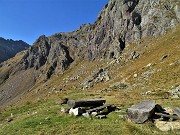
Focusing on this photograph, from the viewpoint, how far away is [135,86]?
223ft

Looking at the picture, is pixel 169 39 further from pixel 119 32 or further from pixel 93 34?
pixel 93 34

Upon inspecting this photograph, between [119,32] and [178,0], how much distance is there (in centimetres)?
3857

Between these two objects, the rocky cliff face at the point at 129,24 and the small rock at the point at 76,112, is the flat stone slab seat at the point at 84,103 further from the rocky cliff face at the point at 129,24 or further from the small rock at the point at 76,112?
the rocky cliff face at the point at 129,24

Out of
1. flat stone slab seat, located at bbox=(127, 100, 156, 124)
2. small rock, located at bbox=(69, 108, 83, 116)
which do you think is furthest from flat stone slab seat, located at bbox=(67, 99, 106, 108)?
flat stone slab seat, located at bbox=(127, 100, 156, 124)

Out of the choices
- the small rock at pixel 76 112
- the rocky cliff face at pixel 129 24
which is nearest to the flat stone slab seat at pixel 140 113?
the small rock at pixel 76 112

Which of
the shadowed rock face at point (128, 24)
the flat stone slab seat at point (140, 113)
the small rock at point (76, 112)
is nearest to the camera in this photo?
the flat stone slab seat at point (140, 113)

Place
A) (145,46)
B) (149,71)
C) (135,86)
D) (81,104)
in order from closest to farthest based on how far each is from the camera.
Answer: (81,104) → (135,86) → (149,71) → (145,46)

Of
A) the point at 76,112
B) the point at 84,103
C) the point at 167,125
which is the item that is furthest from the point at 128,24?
the point at 167,125

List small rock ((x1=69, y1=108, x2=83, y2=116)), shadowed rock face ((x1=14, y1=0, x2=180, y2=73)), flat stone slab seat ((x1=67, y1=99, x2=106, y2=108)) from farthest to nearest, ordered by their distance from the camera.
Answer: shadowed rock face ((x1=14, y1=0, x2=180, y2=73)), flat stone slab seat ((x1=67, y1=99, x2=106, y2=108)), small rock ((x1=69, y1=108, x2=83, y2=116))

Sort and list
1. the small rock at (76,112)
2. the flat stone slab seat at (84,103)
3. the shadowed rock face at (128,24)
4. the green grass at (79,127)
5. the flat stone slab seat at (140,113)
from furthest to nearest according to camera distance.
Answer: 1. the shadowed rock face at (128,24)
2. the flat stone slab seat at (84,103)
3. the small rock at (76,112)
4. the flat stone slab seat at (140,113)
5. the green grass at (79,127)

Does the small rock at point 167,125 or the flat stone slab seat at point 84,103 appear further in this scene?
the flat stone slab seat at point 84,103

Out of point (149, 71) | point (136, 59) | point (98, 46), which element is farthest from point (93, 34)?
point (149, 71)

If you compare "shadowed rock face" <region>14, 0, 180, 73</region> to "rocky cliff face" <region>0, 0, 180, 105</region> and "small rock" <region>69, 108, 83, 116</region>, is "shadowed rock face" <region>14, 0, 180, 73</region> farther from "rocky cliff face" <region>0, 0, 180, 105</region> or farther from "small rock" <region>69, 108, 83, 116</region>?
"small rock" <region>69, 108, 83, 116</region>

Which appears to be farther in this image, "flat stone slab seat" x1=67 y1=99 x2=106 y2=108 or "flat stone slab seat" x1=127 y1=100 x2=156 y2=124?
"flat stone slab seat" x1=67 y1=99 x2=106 y2=108
